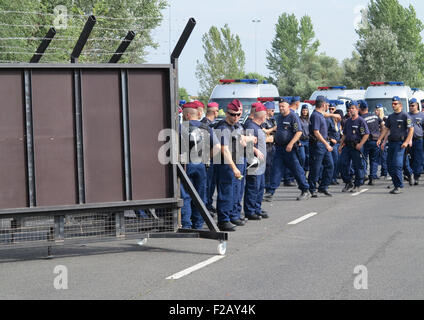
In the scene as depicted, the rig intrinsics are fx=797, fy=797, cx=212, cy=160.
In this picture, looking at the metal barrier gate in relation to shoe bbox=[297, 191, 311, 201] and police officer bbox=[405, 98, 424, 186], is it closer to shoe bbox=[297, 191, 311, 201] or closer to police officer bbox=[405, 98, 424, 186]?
shoe bbox=[297, 191, 311, 201]

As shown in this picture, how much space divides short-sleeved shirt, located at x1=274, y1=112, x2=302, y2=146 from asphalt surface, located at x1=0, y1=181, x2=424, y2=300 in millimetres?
2800

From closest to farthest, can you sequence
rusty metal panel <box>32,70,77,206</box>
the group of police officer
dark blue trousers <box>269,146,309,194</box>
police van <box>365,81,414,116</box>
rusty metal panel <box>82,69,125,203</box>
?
rusty metal panel <box>32,70,77,206</box> → rusty metal panel <box>82,69,125,203</box> → the group of police officer → dark blue trousers <box>269,146,309,194</box> → police van <box>365,81,414,116</box>

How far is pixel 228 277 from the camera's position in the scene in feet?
24.7

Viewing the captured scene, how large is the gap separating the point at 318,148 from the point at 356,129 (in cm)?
140

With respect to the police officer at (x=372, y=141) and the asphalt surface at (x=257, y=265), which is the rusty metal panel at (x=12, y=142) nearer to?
the asphalt surface at (x=257, y=265)

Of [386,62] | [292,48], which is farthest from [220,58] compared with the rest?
[386,62]

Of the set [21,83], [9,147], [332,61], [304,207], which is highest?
[332,61]

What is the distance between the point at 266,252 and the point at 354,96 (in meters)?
23.0

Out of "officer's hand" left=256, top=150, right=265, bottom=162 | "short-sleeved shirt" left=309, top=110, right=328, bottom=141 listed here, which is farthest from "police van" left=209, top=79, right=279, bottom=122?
"officer's hand" left=256, top=150, right=265, bottom=162

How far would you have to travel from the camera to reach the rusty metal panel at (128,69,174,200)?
8781 millimetres

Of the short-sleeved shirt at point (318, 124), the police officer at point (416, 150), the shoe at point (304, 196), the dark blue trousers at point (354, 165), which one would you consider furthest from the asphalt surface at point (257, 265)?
the police officer at point (416, 150)

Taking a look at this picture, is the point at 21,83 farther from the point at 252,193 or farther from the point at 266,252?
the point at 252,193

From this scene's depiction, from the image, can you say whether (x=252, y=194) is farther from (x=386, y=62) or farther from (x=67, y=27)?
(x=386, y=62)
